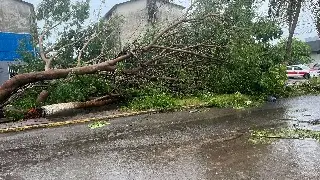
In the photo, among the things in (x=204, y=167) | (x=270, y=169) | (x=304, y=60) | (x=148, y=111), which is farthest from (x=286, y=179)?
(x=304, y=60)

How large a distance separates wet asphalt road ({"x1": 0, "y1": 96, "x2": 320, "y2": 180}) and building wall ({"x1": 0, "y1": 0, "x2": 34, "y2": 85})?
1475 centimetres

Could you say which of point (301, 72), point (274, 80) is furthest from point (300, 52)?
point (274, 80)

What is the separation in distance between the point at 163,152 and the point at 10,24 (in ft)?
71.3

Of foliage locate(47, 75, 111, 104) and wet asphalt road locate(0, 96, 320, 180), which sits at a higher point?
foliage locate(47, 75, 111, 104)

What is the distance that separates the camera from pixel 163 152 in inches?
233

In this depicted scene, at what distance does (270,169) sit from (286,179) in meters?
0.43

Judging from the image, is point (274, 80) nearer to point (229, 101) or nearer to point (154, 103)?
point (229, 101)

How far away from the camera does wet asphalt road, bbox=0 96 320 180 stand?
15.6 ft

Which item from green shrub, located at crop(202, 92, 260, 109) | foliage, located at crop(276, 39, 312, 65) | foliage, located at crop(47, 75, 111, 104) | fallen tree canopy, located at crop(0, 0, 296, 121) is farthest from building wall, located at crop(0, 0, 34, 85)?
foliage, located at crop(276, 39, 312, 65)

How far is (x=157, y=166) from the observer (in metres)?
5.12

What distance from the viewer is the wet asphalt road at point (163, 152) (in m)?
4.77

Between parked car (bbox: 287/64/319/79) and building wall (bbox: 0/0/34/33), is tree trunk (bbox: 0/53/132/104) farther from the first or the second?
parked car (bbox: 287/64/319/79)

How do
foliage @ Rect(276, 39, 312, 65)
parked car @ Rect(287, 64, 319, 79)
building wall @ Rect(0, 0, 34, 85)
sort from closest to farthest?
building wall @ Rect(0, 0, 34, 85) < parked car @ Rect(287, 64, 319, 79) < foliage @ Rect(276, 39, 312, 65)

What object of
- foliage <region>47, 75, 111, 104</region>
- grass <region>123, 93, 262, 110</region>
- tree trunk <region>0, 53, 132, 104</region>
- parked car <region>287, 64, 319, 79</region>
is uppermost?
tree trunk <region>0, 53, 132, 104</region>
